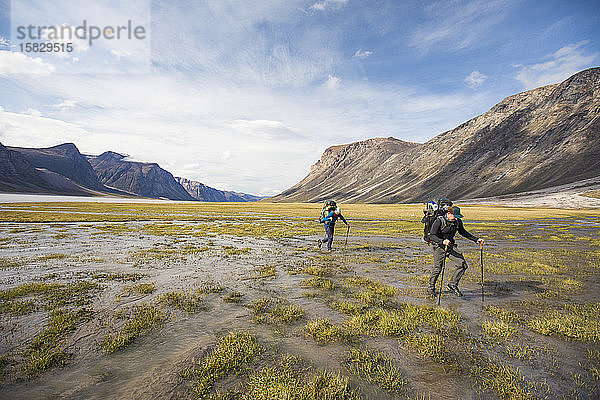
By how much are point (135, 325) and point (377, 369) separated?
6573mm

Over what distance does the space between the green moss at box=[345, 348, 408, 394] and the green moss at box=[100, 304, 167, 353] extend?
5.50 m

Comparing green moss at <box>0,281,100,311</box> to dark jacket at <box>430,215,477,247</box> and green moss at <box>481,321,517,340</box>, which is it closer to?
green moss at <box>481,321,517,340</box>

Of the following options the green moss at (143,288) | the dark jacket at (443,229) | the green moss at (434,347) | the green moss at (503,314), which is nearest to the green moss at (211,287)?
the green moss at (143,288)

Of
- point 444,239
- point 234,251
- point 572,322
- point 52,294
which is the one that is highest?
point 444,239

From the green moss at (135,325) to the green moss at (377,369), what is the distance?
18.0ft

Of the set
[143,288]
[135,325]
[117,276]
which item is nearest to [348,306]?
[135,325]

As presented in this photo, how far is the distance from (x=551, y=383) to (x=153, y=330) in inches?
375

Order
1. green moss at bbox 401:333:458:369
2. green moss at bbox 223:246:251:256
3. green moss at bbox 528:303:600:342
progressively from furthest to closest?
green moss at bbox 223:246:251:256 → green moss at bbox 528:303:600:342 → green moss at bbox 401:333:458:369

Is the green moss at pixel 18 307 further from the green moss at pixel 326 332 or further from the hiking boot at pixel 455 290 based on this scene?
the hiking boot at pixel 455 290

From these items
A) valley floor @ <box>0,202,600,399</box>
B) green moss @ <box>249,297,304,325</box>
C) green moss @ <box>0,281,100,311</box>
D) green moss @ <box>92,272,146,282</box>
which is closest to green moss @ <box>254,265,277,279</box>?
valley floor @ <box>0,202,600,399</box>

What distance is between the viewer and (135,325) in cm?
741

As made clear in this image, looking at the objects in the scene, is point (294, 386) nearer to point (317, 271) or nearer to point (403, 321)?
point (403, 321)

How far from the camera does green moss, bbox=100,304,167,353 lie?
6.50m

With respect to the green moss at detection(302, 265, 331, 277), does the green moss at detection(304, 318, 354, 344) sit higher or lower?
higher
